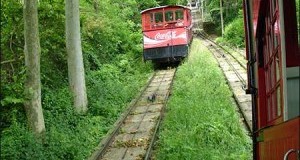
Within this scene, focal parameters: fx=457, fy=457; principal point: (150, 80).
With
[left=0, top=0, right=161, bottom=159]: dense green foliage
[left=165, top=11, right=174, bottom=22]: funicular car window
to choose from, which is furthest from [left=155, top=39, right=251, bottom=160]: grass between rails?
[left=165, top=11, right=174, bottom=22]: funicular car window

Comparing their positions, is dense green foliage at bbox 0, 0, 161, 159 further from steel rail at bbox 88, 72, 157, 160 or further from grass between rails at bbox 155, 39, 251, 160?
grass between rails at bbox 155, 39, 251, 160

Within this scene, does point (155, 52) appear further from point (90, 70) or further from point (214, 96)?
point (214, 96)

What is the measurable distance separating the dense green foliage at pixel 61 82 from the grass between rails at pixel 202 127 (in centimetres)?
175

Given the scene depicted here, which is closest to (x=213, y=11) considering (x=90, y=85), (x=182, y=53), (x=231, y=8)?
(x=231, y=8)

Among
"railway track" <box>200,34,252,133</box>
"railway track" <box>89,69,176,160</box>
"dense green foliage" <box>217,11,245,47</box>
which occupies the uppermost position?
"dense green foliage" <box>217,11,245,47</box>

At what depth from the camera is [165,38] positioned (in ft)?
73.8

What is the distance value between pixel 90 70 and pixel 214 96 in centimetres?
567

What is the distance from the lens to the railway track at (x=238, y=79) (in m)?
11.9

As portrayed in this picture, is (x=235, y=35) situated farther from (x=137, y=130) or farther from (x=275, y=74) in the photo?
(x=275, y=74)

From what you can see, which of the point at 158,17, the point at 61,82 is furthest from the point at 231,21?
the point at 61,82

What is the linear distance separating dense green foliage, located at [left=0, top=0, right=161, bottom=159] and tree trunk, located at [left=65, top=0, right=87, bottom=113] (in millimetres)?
279

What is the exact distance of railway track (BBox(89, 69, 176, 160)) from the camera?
959 centimetres

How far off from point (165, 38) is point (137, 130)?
1162 cm

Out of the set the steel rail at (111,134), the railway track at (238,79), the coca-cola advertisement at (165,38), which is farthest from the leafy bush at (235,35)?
the steel rail at (111,134)
